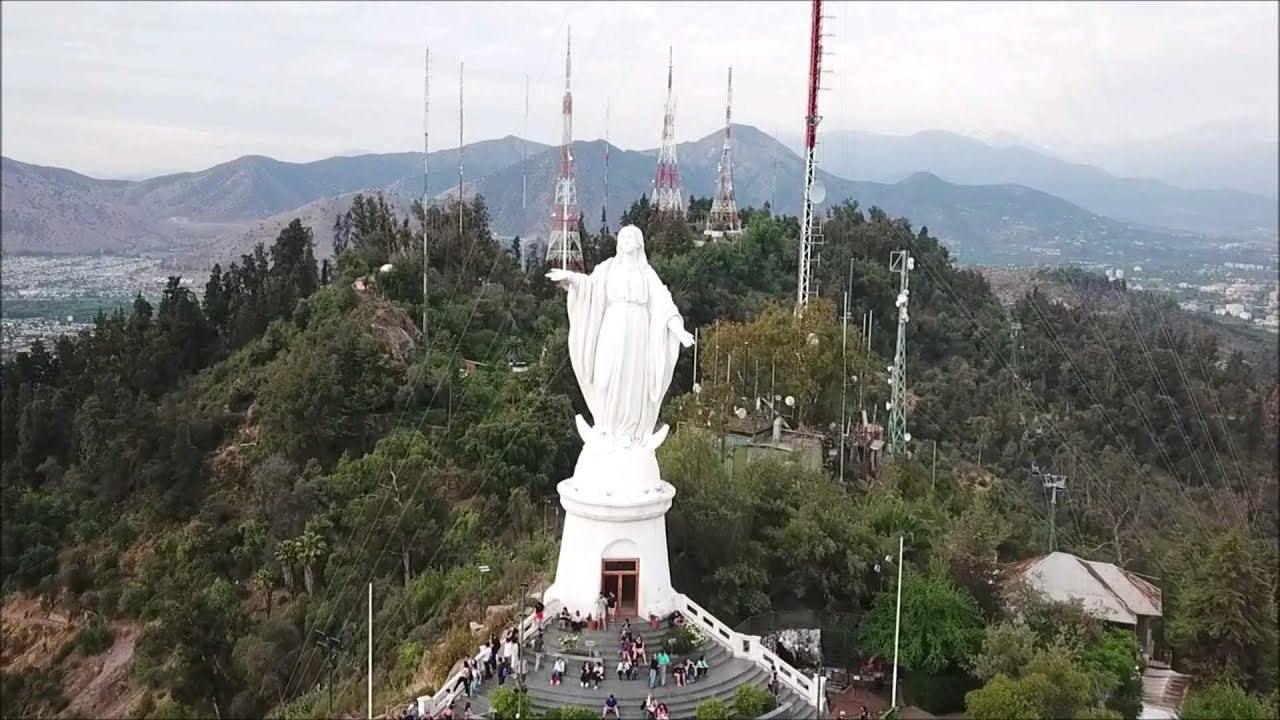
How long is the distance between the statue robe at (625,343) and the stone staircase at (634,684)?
4.15 m

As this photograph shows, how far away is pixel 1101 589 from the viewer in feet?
82.4

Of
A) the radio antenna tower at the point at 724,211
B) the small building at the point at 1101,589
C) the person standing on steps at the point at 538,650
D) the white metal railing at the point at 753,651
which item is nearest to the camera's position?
the person standing on steps at the point at 538,650

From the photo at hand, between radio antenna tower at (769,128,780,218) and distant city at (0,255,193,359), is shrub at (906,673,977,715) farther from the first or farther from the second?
radio antenna tower at (769,128,780,218)

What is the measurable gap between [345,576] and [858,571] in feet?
51.8

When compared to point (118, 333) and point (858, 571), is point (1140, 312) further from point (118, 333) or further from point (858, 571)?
point (118, 333)

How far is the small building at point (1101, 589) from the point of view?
24484 mm

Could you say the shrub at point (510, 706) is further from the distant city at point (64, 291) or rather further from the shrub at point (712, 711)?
the distant city at point (64, 291)

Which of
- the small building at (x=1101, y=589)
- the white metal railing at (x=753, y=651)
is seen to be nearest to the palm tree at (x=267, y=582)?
the white metal railing at (x=753, y=651)

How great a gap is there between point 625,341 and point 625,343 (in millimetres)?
44

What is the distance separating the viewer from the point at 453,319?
45.1m

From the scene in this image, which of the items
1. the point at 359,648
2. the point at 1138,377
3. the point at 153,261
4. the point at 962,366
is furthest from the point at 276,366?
the point at 1138,377

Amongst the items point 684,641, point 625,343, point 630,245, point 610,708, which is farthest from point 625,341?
point 610,708

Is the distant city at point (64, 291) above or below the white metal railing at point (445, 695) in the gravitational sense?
above

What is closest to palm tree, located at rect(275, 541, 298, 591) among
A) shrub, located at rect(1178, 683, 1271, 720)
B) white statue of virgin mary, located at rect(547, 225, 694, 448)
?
white statue of virgin mary, located at rect(547, 225, 694, 448)
